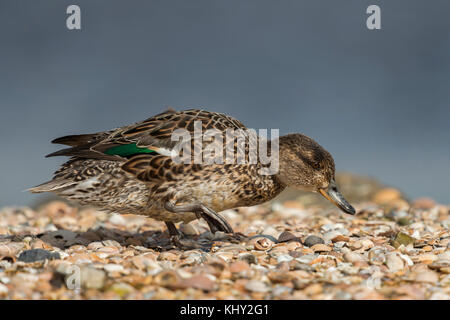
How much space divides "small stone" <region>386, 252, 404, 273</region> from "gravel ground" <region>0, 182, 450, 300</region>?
12 millimetres

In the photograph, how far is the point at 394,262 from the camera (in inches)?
202

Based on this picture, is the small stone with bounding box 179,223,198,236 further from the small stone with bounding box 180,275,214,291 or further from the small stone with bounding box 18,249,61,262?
the small stone with bounding box 180,275,214,291

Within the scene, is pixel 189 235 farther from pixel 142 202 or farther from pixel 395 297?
pixel 395 297

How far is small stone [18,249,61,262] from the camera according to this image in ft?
17.2

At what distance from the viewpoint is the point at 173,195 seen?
5.80 metres

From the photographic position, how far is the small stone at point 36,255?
5.25 metres

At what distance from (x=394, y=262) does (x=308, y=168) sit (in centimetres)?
178

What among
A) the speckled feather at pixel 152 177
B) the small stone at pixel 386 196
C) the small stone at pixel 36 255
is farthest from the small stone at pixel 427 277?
the small stone at pixel 386 196

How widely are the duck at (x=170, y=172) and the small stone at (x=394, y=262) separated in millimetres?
1392

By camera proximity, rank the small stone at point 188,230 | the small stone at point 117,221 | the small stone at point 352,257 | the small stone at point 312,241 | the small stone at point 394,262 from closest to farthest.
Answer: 1. the small stone at point 394,262
2. the small stone at point 352,257
3. the small stone at point 312,241
4. the small stone at point 188,230
5. the small stone at point 117,221

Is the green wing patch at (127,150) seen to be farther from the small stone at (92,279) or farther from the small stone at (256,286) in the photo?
the small stone at (256,286)

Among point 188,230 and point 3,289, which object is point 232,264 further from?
point 188,230

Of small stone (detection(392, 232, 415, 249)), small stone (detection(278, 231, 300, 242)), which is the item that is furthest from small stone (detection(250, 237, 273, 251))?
small stone (detection(392, 232, 415, 249))

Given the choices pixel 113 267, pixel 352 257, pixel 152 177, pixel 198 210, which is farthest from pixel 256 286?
pixel 152 177
